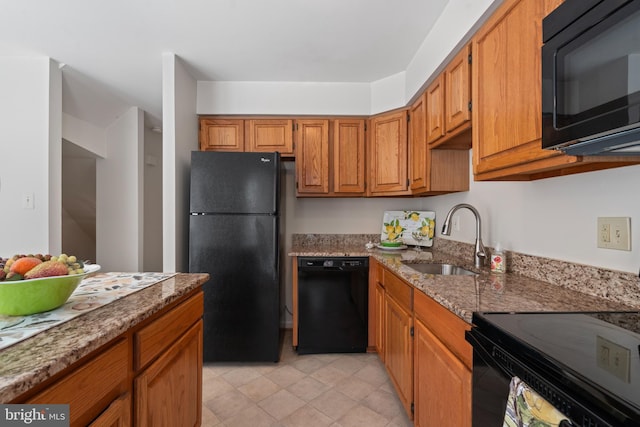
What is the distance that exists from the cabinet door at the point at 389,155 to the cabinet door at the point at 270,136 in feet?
2.59

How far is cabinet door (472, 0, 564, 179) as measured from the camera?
39.5 inches

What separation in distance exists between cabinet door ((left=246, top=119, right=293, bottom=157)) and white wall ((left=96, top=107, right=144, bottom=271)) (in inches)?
62.9

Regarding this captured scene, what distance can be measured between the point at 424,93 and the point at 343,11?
0.83 meters

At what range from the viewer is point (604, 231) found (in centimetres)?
107

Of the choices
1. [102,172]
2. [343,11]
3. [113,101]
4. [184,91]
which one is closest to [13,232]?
[102,172]

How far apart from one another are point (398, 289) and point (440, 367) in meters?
0.59

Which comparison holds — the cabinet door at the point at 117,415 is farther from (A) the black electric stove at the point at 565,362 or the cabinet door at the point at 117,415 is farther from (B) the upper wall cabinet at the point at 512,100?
(B) the upper wall cabinet at the point at 512,100

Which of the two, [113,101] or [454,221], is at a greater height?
[113,101]

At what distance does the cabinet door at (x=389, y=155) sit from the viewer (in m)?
2.49

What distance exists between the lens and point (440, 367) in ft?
3.80

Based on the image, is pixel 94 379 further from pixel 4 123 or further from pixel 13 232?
pixel 4 123

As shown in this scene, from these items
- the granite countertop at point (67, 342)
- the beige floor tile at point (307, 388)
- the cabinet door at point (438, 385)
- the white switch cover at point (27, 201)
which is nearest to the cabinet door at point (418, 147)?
the cabinet door at point (438, 385)

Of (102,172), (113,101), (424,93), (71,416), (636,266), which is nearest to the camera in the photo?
(71,416)

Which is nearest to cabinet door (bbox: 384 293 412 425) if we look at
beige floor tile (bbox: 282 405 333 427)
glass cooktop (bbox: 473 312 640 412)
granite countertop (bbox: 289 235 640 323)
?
granite countertop (bbox: 289 235 640 323)
